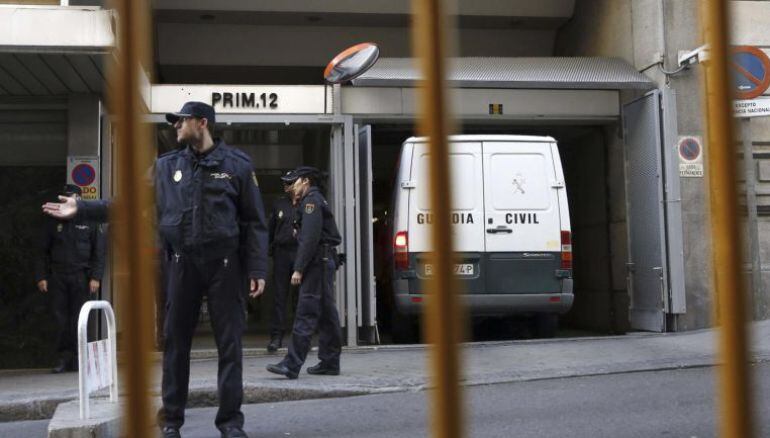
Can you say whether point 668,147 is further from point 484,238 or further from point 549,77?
point 484,238

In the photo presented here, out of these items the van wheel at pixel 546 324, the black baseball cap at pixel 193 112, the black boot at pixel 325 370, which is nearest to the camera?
the black baseball cap at pixel 193 112

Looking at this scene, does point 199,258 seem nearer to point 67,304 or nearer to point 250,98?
point 67,304

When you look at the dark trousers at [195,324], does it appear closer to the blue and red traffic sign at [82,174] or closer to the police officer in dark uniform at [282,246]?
the police officer in dark uniform at [282,246]

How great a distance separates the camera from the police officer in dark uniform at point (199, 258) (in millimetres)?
4539

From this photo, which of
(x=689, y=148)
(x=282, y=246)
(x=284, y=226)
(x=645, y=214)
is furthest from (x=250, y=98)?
(x=689, y=148)

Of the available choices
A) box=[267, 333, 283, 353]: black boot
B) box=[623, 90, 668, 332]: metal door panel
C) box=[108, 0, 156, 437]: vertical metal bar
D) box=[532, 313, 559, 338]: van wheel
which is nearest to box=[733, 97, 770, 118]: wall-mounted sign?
box=[623, 90, 668, 332]: metal door panel

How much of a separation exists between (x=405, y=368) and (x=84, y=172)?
415 centimetres

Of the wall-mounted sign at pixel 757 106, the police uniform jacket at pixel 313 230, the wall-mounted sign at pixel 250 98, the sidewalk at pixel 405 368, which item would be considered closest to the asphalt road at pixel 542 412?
the sidewalk at pixel 405 368

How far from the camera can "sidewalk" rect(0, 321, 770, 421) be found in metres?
6.53

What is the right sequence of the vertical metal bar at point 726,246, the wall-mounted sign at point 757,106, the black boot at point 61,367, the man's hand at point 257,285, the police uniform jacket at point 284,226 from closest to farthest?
the vertical metal bar at point 726,246, the man's hand at point 257,285, the wall-mounted sign at point 757,106, the black boot at point 61,367, the police uniform jacket at point 284,226

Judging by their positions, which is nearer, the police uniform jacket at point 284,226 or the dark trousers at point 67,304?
the dark trousers at point 67,304

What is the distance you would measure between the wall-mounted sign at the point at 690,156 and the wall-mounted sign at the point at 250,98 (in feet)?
12.7

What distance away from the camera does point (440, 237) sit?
1262 millimetres

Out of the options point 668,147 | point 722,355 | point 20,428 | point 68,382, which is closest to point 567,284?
point 668,147
